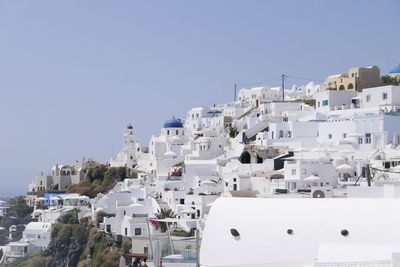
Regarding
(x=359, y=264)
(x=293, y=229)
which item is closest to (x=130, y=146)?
(x=293, y=229)

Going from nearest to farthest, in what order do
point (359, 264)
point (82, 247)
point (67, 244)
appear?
point (359, 264) → point (82, 247) → point (67, 244)

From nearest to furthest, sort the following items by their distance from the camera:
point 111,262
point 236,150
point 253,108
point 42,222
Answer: point 111,262
point 236,150
point 42,222
point 253,108

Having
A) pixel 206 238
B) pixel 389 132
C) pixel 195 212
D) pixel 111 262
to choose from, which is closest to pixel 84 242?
pixel 111 262

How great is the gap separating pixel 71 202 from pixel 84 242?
519 centimetres

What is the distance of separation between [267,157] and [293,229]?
16.2 meters

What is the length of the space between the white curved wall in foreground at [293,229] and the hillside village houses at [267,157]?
8.15 m

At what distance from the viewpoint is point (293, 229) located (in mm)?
12609

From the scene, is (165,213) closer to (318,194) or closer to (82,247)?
(82,247)

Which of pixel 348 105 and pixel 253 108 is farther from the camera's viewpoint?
pixel 253 108

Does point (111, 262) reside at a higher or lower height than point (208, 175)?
lower

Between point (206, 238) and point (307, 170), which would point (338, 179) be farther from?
point (206, 238)

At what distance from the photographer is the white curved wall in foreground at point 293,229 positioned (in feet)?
40.2

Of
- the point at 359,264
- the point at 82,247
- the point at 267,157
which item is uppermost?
the point at 267,157

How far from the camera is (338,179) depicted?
980 inches
